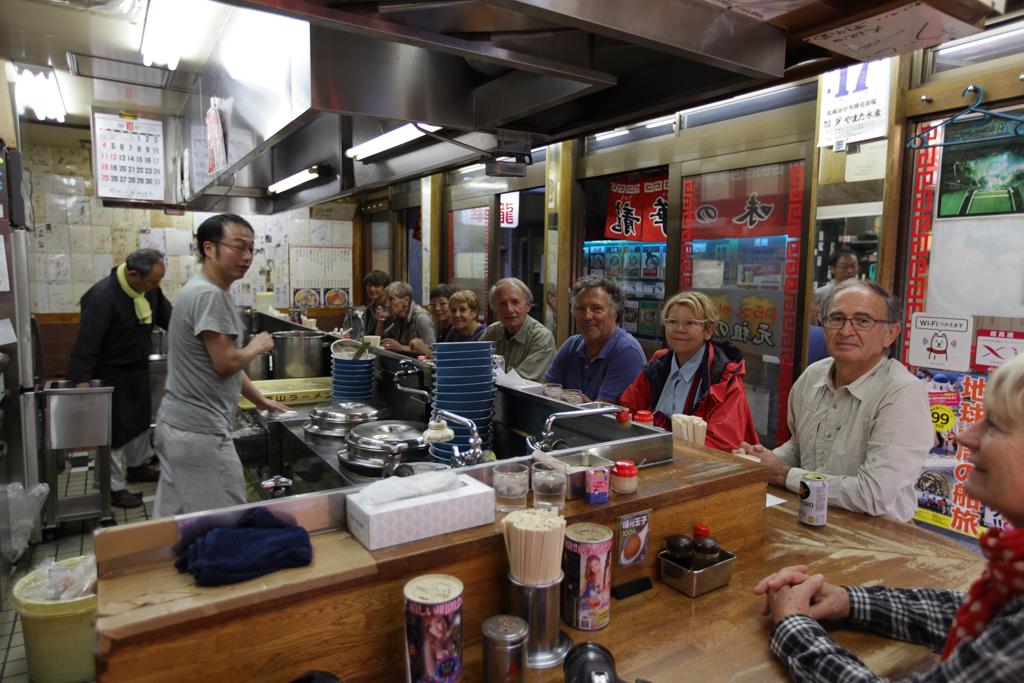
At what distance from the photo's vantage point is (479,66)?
206 cm

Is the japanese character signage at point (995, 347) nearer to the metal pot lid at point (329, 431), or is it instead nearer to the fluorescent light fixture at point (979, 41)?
the fluorescent light fixture at point (979, 41)

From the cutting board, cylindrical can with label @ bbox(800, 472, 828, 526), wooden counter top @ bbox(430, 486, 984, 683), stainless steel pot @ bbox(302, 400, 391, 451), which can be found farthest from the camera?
stainless steel pot @ bbox(302, 400, 391, 451)

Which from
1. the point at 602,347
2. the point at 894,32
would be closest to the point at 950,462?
the point at 602,347

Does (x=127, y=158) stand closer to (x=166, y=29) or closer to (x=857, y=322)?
(x=166, y=29)

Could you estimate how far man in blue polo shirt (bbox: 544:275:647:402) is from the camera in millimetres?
3078

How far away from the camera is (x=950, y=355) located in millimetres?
3236

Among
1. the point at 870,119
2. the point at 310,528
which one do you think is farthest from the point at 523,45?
the point at 870,119

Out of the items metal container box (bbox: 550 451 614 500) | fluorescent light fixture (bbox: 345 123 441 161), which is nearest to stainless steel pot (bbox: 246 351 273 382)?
fluorescent light fixture (bbox: 345 123 441 161)

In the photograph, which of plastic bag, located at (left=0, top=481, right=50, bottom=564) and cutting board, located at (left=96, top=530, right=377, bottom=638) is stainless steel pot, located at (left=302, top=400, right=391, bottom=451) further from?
plastic bag, located at (left=0, top=481, right=50, bottom=564)

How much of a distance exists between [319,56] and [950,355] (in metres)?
3.44

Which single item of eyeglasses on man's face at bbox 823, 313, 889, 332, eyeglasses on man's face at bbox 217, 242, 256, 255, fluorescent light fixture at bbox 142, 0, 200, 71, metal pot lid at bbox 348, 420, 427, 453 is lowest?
metal pot lid at bbox 348, 420, 427, 453

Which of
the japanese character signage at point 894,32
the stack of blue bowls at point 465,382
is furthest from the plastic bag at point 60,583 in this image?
the japanese character signage at point 894,32

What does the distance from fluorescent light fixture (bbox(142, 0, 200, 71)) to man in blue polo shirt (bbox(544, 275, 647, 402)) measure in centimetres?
272

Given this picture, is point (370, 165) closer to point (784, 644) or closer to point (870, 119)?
point (870, 119)
